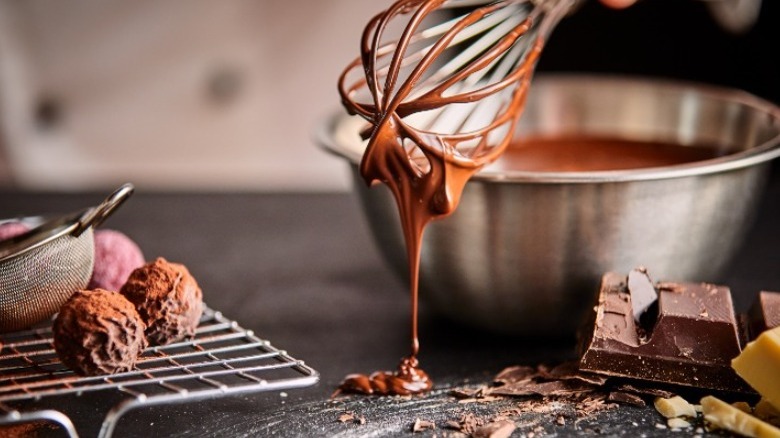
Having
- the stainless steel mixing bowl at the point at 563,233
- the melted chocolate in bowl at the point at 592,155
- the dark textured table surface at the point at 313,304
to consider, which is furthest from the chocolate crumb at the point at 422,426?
the melted chocolate in bowl at the point at 592,155

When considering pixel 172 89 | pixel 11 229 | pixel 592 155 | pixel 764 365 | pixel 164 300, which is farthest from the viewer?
pixel 172 89

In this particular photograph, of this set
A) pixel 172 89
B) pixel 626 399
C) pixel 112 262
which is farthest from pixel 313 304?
pixel 172 89

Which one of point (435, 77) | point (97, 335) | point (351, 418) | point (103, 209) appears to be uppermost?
point (435, 77)

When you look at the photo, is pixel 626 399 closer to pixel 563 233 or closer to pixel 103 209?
pixel 563 233

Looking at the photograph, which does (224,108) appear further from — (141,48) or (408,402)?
(408,402)

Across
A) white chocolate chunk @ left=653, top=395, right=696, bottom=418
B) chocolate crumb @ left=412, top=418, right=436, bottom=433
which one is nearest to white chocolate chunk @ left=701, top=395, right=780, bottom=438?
white chocolate chunk @ left=653, top=395, right=696, bottom=418

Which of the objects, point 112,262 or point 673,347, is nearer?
point 673,347

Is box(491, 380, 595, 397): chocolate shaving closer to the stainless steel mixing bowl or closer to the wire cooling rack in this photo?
the stainless steel mixing bowl

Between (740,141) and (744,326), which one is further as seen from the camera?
(740,141)

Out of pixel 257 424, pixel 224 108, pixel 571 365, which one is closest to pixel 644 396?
pixel 571 365
